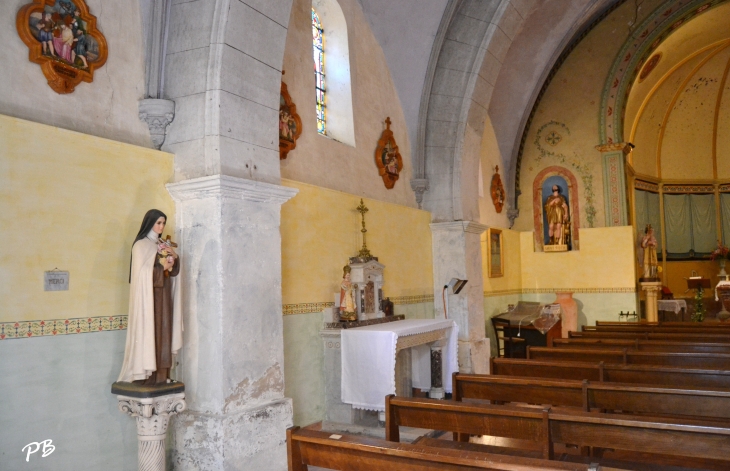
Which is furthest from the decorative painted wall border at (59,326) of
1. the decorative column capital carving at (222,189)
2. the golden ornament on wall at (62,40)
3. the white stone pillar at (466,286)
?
the white stone pillar at (466,286)

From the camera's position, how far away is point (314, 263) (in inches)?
284

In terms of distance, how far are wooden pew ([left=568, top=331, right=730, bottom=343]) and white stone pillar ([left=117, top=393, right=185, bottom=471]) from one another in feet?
20.7

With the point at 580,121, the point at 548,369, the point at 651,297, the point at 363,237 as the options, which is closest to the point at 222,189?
the point at 363,237

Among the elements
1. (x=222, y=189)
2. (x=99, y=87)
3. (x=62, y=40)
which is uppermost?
(x=62, y=40)

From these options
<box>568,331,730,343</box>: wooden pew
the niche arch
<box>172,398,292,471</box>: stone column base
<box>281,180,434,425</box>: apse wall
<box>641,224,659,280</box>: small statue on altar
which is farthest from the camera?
the niche arch

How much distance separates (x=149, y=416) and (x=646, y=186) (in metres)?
14.5

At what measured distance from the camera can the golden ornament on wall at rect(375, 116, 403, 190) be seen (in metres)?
8.96

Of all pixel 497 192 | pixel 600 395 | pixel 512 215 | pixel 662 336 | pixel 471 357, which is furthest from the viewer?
pixel 512 215

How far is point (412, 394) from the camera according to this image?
334 inches

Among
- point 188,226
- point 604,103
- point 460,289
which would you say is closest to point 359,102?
point 460,289

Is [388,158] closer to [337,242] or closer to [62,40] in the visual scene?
[337,242]

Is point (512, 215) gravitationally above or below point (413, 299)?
above

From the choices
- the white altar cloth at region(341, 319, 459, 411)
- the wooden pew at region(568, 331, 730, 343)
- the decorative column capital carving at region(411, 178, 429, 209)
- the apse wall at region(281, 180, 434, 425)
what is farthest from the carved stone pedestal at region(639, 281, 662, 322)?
the white altar cloth at region(341, 319, 459, 411)

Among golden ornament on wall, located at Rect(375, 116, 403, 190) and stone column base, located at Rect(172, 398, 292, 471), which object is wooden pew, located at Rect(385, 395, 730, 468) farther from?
golden ornament on wall, located at Rect(375, 116, 403, 190)
